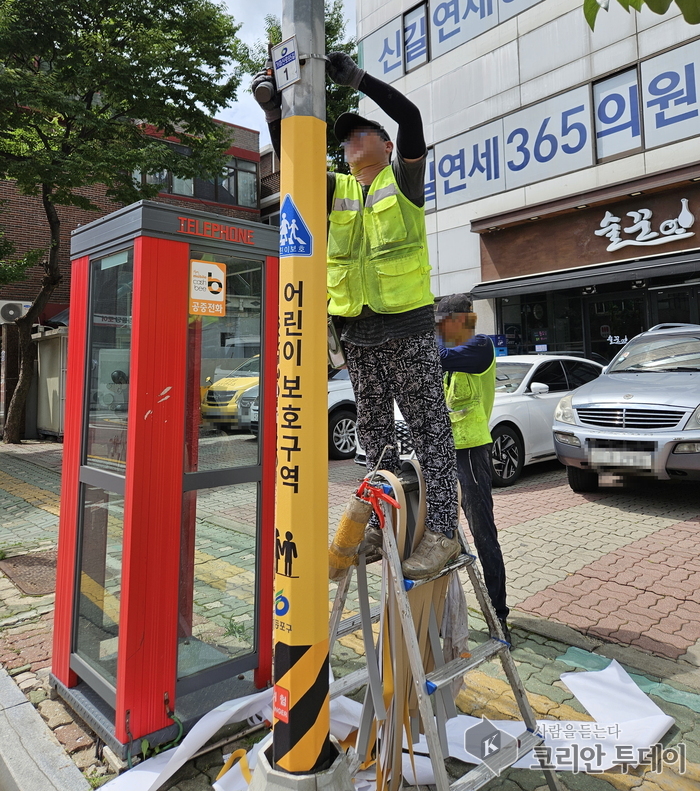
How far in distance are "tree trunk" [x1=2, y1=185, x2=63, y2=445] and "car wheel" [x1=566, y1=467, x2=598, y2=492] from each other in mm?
11649

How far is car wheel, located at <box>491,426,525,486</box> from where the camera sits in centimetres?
757

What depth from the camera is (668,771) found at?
7.73 ft

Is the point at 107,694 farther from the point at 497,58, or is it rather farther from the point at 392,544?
the point at 497,58

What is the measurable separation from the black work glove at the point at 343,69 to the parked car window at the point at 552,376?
7.05 m

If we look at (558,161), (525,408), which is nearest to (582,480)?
(525,408)

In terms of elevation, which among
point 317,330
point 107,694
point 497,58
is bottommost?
point 107,694

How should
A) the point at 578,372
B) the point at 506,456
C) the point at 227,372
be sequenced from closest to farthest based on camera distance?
the point at 227,372, the point at 506,456, the point at 578,372

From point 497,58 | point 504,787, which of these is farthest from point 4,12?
point 504,787

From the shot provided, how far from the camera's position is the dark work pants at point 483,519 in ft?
11.0

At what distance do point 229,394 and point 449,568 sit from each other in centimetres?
140

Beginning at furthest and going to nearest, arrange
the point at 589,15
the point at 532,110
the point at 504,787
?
the point at 532,110 → the point at 504,787 → the point at 589,15

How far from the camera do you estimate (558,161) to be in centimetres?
1339

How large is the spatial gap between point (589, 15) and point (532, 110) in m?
13.9

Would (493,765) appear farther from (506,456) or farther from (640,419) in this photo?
(506,456)
